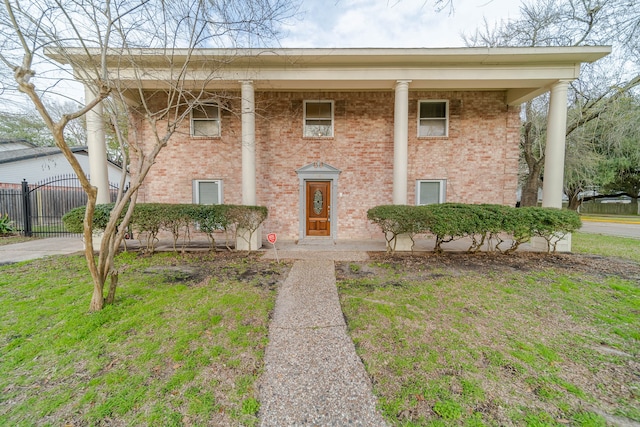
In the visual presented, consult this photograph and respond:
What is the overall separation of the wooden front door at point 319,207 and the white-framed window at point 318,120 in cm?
182

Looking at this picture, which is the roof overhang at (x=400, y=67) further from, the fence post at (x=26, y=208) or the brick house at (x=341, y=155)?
the fence post at (x=26, y=208)

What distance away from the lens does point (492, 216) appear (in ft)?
21.6

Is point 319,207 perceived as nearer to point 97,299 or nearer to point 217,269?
point 217,269

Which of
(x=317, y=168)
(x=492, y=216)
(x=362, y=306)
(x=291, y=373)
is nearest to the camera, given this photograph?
(x=291, y=373)

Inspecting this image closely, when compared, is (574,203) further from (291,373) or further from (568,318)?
(291,373)

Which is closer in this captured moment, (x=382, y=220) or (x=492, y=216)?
(x=492, y=216)

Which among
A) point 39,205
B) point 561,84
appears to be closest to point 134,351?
point 561,84

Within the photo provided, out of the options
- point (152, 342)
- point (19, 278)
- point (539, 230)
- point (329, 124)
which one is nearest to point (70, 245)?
Answer: point (19, 278)

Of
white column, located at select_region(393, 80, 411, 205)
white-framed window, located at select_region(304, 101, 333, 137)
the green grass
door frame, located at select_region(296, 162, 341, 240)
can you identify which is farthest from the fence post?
the green grass

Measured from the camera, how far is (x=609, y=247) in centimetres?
817

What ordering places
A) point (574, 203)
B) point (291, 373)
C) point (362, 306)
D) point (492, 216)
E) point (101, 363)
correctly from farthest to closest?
1. point (574, 203)
2. point (492, 216)
3. point (362, 306)
4. point (101, 363)
5. point (291, 373)

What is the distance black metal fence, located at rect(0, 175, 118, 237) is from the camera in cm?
948

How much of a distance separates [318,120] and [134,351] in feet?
27.6

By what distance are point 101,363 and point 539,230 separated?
358 inches
